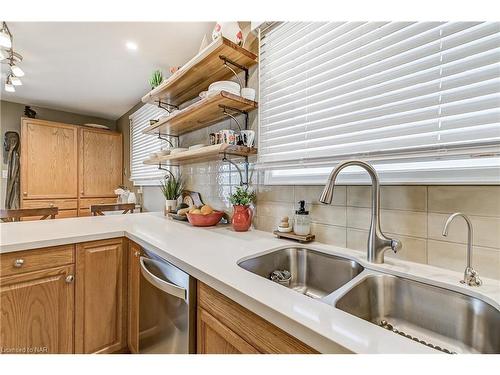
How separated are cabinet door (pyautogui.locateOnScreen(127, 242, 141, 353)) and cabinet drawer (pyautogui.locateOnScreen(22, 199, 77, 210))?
9.57 feet

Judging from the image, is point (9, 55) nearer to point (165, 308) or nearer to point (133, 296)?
point (133, 296)

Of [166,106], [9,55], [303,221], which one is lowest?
[303,221]

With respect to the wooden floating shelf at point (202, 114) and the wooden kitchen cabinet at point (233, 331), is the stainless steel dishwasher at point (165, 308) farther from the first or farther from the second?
the wooden floating shelf at point (202, 114)

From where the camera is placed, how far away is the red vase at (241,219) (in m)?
1.40

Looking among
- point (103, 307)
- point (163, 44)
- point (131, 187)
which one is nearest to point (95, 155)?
point (131, 187)

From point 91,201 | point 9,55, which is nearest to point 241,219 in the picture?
point 9,55

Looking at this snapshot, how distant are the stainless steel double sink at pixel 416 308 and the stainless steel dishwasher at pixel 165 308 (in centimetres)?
26

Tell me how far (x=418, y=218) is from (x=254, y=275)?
0.63 m

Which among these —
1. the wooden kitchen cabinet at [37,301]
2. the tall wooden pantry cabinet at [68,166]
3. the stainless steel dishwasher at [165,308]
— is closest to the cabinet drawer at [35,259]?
the wooden kitchen cabinet at [37,301]

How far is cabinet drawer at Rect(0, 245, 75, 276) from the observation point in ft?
3.60

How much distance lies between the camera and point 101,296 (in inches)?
53.4
